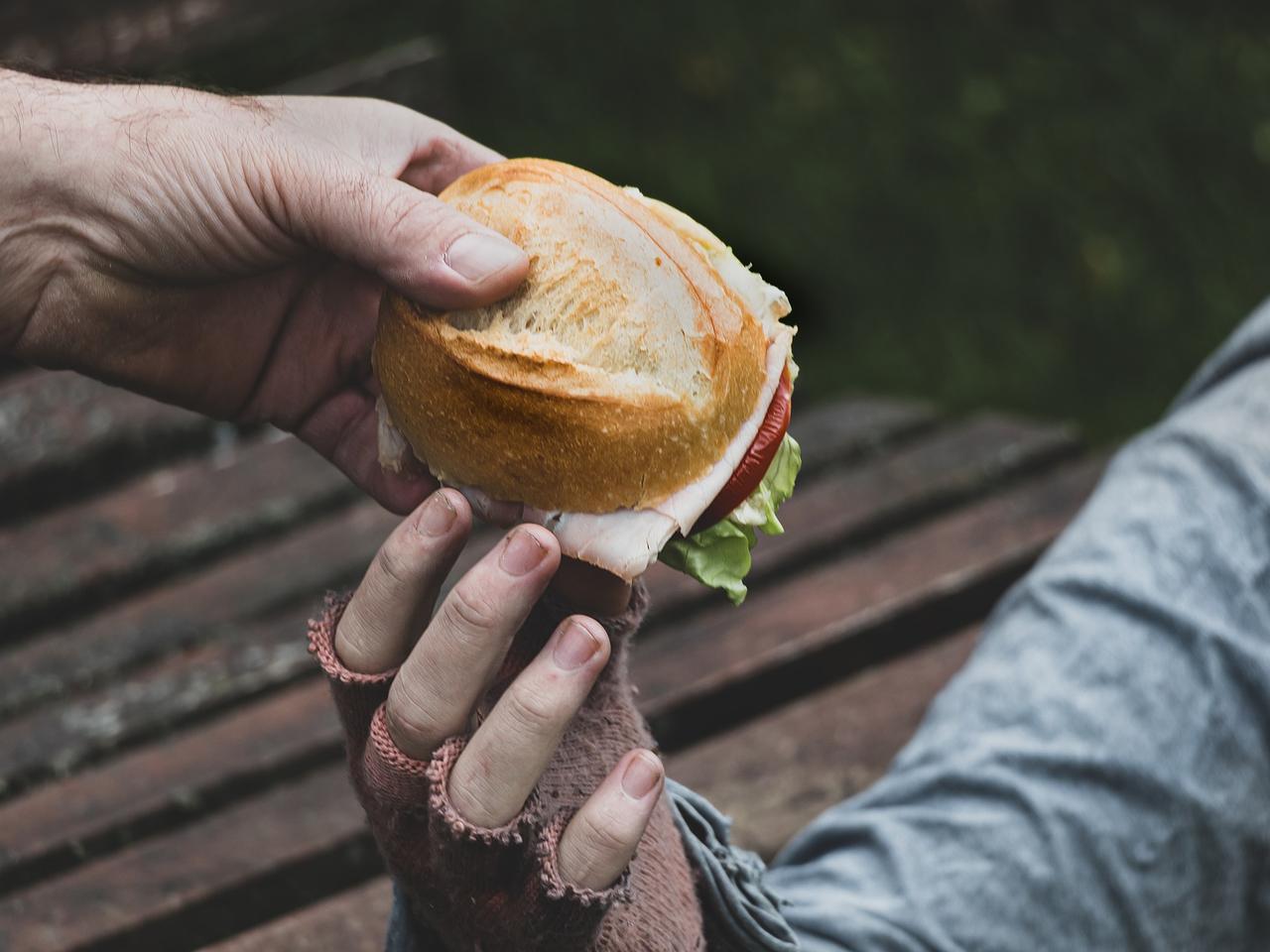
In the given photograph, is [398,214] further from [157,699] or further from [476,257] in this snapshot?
[157,699]

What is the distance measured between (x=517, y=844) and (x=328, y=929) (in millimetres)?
500

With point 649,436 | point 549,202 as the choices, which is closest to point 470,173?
point 549,202

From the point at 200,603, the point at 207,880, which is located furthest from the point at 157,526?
the point at 207,880

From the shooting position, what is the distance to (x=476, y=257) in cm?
160

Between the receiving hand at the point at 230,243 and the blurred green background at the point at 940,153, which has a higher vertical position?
the receiving hand at the point at 230,243

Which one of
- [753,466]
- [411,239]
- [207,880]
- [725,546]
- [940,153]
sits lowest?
[940,153]

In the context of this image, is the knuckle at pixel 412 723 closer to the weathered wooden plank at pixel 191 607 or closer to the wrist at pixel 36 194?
the wrist at pixel 36 194

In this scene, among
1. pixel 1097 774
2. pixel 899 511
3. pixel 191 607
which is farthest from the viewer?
pixel 899 511

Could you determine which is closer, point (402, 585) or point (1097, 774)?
point (402, 585)

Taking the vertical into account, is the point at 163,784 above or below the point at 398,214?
below

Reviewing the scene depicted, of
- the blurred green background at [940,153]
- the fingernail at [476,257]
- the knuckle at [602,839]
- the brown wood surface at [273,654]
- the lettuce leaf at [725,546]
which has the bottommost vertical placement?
the blurred green background at [940,153]

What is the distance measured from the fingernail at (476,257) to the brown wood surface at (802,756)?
83 cm

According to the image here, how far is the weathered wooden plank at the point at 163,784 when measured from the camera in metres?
2.00

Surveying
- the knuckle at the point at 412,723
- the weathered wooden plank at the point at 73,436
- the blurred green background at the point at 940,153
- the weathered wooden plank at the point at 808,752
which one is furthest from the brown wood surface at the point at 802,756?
the blurred green background at the point at 940,153
